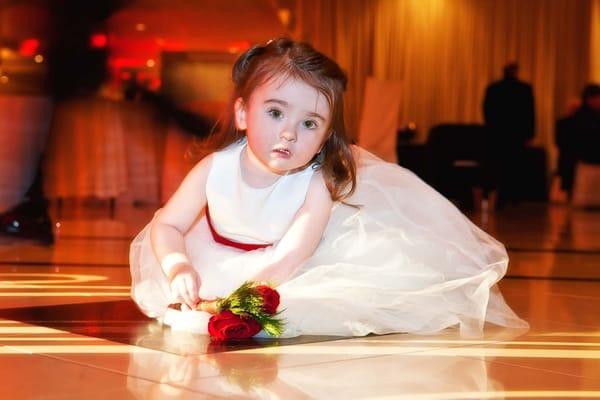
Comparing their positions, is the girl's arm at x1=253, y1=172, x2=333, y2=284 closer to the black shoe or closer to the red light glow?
the black shoe

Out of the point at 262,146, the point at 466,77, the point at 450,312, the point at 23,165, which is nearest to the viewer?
the point at 262,146

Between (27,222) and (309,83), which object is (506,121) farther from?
(309,83)

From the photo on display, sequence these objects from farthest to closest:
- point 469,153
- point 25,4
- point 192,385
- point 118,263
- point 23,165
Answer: point 469,153, point 25,4, point 23,165, point 118,263, point 192,385

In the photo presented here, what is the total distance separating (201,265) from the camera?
2760mm

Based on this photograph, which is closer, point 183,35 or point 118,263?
point 118,263

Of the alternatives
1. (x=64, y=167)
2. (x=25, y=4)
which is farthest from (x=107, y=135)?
(x=25, y=4)

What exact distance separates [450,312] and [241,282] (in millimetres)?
532

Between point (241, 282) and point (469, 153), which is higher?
point (241, 282)

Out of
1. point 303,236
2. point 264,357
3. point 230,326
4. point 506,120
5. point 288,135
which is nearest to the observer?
point 264,357

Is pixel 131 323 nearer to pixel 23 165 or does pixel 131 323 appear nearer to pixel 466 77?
pixel 23 165

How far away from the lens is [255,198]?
2701mm

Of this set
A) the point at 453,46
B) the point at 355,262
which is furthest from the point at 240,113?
the point at 453,46

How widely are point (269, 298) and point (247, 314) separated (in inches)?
2.3

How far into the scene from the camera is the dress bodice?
2.70 metres
